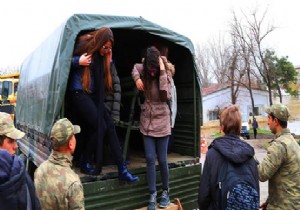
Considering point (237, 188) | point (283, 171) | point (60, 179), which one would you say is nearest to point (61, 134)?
point (60, 179)

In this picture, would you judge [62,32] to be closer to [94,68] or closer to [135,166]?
[94,68]

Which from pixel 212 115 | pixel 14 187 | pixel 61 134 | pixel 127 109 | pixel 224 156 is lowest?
pixel 14 187

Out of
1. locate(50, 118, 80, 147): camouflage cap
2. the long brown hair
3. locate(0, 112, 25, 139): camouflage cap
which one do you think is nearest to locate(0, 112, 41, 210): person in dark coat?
locate(0, 112, 25, 139): camouflage cap

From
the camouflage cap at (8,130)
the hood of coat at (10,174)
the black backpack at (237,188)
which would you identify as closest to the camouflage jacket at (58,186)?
the camouflage cap at (8,130)

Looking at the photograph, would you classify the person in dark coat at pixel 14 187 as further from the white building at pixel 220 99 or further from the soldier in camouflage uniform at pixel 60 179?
the white building at pixel 220 99

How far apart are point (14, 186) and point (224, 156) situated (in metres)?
1.68

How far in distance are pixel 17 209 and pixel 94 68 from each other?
2.29 metres

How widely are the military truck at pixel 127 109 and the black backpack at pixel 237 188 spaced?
5.50 feet

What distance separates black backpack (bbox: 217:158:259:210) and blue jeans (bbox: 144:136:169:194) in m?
1.46

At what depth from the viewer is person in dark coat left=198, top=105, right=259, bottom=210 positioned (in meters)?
2.96

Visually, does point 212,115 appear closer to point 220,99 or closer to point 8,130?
point 220,99

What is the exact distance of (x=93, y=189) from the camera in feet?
13.3

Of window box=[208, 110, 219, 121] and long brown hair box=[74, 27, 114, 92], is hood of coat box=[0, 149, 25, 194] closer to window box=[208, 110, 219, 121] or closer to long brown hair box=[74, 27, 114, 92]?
long brown hair box=[74, 27, 114, 92]

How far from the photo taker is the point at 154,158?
4.30 m
